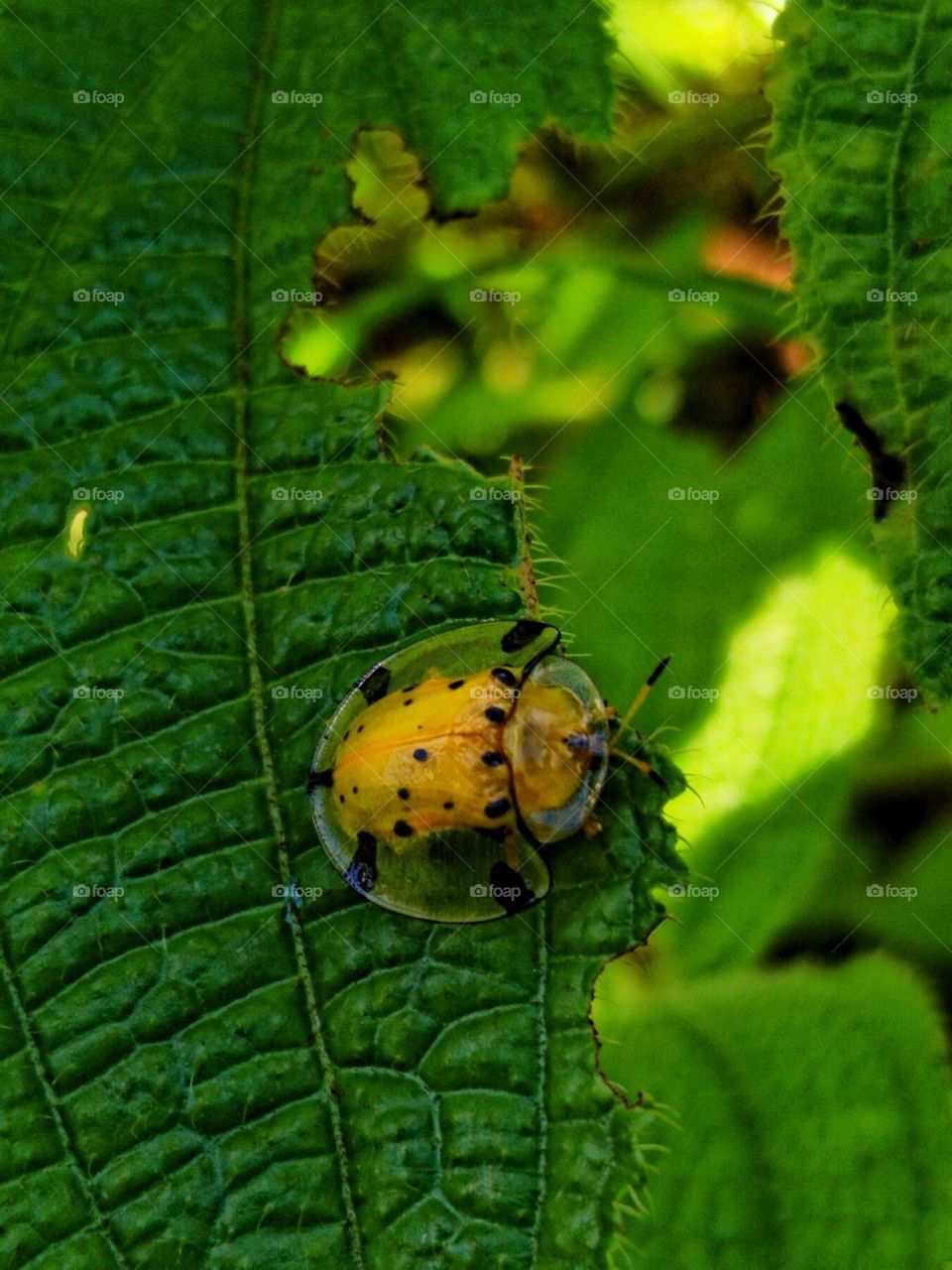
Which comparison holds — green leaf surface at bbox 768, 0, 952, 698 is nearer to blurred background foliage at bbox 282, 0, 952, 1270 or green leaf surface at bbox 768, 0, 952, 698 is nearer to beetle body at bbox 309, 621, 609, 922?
blurred background foliage at bbox 282, 0, 952, 1270

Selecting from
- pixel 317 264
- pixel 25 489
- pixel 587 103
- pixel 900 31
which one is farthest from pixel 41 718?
pixel 900 31

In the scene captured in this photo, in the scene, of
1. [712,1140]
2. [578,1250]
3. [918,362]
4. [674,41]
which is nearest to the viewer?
[578,1250]

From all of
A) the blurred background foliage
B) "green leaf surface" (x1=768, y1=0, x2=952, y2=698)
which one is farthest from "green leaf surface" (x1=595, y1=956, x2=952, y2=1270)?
"green leaf surface" (x1=768, y1=0, x2=952, y2=698)

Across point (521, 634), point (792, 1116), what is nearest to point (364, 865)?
point (521, 634)

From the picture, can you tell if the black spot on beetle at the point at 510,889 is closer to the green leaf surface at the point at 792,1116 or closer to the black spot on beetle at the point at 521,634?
the black spot on beetle at the point at 521,634

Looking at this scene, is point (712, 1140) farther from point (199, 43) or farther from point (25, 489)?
point (199, 43)

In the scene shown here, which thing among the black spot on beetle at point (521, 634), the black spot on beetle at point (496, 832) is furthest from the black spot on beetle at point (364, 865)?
the black spot on beetle at point (521, 634)
